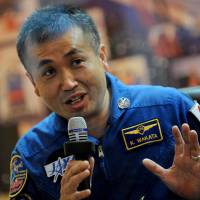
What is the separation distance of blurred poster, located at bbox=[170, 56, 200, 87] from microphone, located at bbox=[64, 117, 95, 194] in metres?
1.48

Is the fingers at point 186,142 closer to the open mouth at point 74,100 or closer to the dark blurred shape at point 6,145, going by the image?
the open mouth at point 74,100

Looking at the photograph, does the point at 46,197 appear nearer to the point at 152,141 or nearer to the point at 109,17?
the point at 152,141

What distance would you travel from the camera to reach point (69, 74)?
1.18 meters

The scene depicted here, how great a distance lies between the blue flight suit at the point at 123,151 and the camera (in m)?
1.27

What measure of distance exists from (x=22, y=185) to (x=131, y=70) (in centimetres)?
133

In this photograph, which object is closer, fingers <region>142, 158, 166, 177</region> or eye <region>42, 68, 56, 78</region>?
fingers <region>142, 158, 166, 177</region>

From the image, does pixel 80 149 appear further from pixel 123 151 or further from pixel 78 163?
pixel 123 151

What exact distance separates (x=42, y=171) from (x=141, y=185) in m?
0.33

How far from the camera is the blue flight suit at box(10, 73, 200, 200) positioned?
1.27 meters

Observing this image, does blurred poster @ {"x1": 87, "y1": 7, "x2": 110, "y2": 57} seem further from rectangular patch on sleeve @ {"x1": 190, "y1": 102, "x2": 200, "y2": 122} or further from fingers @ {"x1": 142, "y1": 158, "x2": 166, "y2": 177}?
fingers @ {"x1": 142, "y1": 158, "x2": 166, "y2": 177}

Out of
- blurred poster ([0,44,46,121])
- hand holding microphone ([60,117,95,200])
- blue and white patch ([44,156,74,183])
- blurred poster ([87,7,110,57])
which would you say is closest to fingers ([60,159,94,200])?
hand holding microphone ([60,117,95,200])

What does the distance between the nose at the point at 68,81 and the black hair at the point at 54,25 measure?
0.12 metres

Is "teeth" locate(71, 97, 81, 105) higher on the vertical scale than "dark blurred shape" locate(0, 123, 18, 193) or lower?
higher

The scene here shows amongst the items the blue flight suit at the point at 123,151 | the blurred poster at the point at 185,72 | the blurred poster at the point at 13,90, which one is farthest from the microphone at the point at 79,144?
the blurred poster at the point at 13,90
